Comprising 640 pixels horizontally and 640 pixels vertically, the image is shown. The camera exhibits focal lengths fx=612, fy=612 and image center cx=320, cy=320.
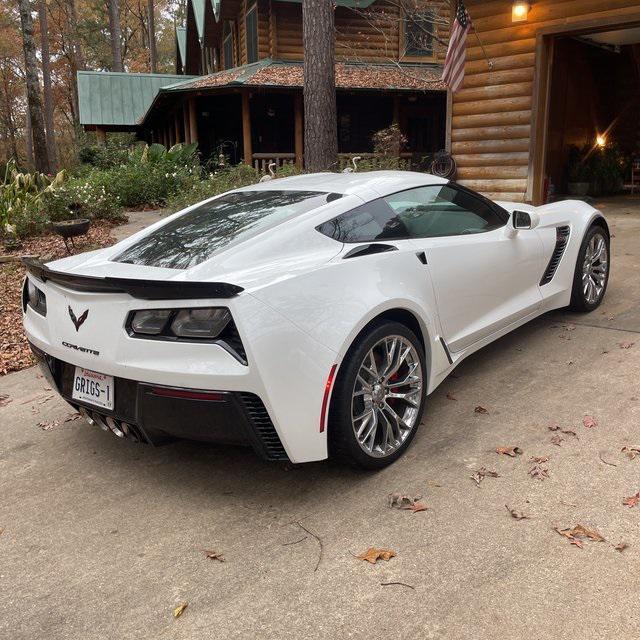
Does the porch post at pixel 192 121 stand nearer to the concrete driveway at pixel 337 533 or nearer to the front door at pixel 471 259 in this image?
the front door at pixel 471 259

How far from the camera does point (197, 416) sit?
2.62 m

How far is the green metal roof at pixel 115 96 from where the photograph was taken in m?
23.5

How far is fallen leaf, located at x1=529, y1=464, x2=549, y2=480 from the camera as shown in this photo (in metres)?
2.97

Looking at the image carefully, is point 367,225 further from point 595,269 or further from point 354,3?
point 354,3

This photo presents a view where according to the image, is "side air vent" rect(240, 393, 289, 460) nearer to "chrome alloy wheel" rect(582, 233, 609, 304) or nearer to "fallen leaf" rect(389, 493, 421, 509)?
"fallen leaf" rect(389, 493, 421, 509)

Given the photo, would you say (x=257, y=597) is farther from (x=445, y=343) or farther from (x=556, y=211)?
(x=556, y=211)

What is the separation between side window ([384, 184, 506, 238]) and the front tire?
775mm

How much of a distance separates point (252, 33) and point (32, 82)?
7.20 metres

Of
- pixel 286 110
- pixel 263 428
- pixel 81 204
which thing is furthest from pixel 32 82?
pixel 263 428

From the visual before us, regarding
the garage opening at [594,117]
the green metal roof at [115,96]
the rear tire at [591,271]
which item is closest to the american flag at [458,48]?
the garage opening at [594,117]

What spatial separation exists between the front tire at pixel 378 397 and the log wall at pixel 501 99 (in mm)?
8292

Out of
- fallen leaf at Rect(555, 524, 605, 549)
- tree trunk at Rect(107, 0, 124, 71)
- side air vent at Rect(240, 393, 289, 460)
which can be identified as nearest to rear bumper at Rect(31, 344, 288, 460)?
side air vent at Rect(240, 393, 289, 460)

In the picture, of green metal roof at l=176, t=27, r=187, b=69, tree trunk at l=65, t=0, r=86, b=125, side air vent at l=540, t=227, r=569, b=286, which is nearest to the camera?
side air vent at l=540, t=227, r=569, b=286

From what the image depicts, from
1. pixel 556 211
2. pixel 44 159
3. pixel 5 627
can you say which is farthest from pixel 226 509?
pixel 44 159
